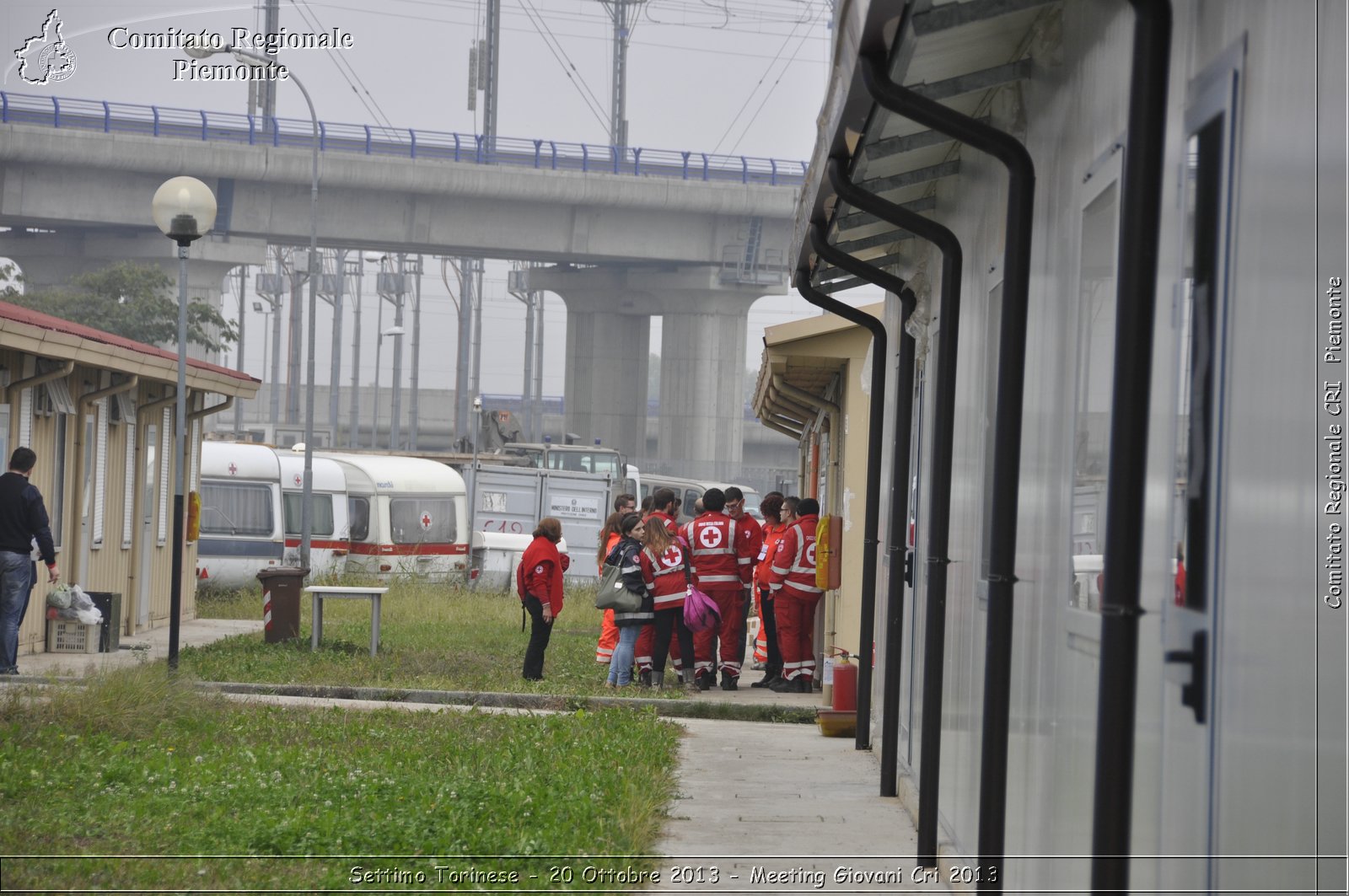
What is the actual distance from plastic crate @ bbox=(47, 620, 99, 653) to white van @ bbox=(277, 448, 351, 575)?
12910mm

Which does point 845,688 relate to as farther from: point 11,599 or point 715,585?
point 11,599

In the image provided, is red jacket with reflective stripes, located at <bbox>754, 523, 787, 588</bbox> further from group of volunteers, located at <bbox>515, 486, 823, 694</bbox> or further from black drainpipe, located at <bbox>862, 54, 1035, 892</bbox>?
black drainpipe, located at <bbox>862, 54, 1035, 892</bbox>

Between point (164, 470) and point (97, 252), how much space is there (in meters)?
31.8

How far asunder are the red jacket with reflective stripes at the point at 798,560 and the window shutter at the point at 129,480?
8249mm

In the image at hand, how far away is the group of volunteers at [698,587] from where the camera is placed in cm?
1429

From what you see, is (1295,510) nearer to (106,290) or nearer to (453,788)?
(453,788)

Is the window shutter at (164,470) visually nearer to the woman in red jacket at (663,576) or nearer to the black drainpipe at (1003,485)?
the woman in red jacket at (663,576)

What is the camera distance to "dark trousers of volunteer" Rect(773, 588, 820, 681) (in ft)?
47.7

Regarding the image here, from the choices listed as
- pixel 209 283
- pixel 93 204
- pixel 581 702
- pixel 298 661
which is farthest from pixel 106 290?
pixel 581 702

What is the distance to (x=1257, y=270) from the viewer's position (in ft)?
9.97

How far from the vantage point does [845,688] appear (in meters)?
11.8

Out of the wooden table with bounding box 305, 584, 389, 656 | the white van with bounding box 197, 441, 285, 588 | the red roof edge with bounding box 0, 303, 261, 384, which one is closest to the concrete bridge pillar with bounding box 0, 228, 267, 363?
the white van with bounding box 197, 441, 285, 588

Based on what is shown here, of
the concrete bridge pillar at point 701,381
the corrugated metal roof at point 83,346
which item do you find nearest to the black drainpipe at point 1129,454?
the corrugated metal roof at point 83,346

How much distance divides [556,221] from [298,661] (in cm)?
3370
